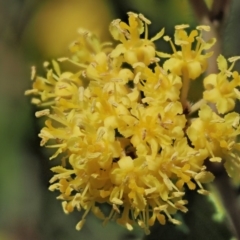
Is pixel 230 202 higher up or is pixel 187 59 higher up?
pixel 187 59

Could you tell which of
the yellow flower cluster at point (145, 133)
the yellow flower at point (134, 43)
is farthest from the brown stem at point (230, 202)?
the yellow flower at point (134, 43)

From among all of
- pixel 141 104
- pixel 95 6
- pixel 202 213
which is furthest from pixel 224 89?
pixel 95 6

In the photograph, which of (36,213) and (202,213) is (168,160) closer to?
(202,213)

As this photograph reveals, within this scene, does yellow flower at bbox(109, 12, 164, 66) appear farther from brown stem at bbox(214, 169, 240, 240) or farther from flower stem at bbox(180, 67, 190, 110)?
brown stem at bbox(214, 169, 240, 240)

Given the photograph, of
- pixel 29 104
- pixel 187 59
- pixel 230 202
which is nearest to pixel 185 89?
pixel 187 59

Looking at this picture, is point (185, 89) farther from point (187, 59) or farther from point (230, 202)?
point (230, 202)

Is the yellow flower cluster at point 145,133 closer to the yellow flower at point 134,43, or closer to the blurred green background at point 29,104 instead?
the yellow flower at point 134,43
